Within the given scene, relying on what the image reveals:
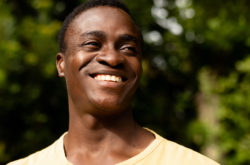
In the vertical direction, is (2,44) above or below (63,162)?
below

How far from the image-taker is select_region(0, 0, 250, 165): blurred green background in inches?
191

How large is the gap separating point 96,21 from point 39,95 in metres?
2.85

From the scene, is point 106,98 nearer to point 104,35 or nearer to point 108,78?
point 108,78

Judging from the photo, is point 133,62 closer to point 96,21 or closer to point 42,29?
point 96,21

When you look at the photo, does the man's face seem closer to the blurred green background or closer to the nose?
the nose

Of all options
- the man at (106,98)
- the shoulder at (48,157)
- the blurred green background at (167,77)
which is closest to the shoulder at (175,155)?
the man at (106,98)

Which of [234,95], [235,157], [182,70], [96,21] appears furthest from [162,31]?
[96,21]

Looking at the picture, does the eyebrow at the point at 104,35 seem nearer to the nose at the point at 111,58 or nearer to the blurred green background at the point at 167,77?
the nose at the point at 111,58

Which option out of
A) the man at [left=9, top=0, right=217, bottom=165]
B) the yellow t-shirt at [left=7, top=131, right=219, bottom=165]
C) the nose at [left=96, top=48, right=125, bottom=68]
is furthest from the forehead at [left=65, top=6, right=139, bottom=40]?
the yellow t-shirt at [left=7, top=131, right=219, bottom=165]

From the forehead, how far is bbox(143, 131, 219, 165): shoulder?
72 cm

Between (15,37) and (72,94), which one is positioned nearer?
(72,94)

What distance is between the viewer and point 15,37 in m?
4.99

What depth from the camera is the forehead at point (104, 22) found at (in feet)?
8.08

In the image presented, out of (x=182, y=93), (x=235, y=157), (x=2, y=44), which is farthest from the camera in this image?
(x=182, y=93)
